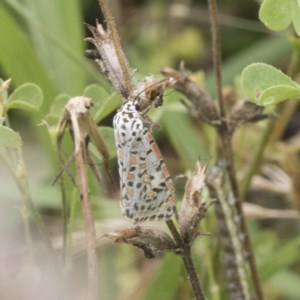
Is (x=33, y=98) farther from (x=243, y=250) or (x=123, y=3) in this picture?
(x=123, y=3)

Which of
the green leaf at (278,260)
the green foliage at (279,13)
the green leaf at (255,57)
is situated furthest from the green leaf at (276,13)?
the green leaf at (255,57)

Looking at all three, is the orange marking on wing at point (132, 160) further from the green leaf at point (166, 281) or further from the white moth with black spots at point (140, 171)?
the green leaf at point (166, 281)

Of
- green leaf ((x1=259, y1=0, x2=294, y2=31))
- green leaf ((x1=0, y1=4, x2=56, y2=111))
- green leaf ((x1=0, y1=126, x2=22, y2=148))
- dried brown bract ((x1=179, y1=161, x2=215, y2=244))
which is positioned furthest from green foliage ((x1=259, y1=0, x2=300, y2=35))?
green leaf ((x1=0, y1=4, x2=56, y2=111))

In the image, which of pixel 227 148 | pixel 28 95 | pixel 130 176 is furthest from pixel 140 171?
pixel 227 148

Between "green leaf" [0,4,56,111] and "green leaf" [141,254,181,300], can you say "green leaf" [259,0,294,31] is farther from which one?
"green leaf" [0,4,56,111]

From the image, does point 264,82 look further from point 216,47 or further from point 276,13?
point 216,47

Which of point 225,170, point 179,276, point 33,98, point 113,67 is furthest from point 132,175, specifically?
point 179,276
